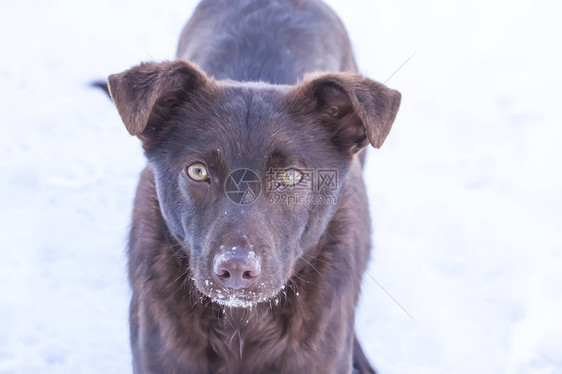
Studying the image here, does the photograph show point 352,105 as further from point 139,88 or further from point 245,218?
point 139,88

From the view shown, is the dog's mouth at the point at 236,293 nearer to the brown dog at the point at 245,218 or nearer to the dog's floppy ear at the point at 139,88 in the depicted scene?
the brown dog at the point at 245,218

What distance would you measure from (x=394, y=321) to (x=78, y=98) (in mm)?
3516

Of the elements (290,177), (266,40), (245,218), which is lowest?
(245,218)

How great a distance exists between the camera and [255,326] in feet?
10.5

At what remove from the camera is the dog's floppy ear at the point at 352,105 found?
274 cm

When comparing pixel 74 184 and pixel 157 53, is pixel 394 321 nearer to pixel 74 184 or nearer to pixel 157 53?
pixel 74 184

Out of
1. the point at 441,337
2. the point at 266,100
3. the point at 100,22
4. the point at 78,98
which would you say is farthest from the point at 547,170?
the point at 100,22

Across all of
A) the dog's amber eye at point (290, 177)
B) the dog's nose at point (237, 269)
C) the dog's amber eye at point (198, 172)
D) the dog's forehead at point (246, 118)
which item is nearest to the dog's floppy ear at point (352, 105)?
the dog's forehead at point (246, 118)

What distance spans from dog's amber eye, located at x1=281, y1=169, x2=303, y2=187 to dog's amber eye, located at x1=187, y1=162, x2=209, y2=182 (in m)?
0.34

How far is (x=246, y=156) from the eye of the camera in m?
2.79

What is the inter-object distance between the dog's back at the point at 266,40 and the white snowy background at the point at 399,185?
4.44 ft

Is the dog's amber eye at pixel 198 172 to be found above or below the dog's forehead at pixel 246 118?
below

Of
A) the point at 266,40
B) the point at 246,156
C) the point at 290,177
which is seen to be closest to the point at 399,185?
A: the point at 266,40

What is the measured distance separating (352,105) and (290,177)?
466 mm
